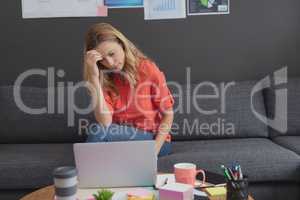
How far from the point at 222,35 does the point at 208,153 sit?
3.43 ft

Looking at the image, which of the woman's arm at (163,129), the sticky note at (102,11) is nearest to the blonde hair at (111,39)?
the woman's arm at (163,129)

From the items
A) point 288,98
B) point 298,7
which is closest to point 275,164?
point 288,98

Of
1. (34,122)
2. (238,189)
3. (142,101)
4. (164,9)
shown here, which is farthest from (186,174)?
(164,9)

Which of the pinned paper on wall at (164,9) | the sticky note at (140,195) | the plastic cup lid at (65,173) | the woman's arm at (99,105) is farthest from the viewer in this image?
the pinned paper on wall at (164,9)

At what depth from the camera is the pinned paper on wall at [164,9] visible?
284 cm

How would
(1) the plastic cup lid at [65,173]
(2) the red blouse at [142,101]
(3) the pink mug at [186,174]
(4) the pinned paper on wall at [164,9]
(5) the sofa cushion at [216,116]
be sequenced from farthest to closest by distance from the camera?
(4) the pinned paper on wall at [164,9]
(5) the sofa cushion at [216,116]
(2) the red blouse at [142,101]
(3) the pink mug at [186,174]
(1) the plastic cup lid at [65,173]

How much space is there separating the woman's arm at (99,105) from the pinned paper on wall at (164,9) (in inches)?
38.1

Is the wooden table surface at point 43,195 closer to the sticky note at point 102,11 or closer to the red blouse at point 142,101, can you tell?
the red blouse at point 142,101

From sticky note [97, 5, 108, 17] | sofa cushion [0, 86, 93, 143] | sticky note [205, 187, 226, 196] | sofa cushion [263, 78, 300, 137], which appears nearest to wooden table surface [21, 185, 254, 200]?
sticky note [205, 187, 226, 196]

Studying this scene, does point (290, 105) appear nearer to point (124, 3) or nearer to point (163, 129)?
point (163, 129)

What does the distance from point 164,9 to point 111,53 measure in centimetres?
89

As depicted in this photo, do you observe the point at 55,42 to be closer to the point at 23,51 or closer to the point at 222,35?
the point at 23,51

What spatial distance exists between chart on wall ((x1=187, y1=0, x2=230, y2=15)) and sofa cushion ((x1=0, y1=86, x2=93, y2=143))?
979mm

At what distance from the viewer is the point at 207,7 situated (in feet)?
9.37
